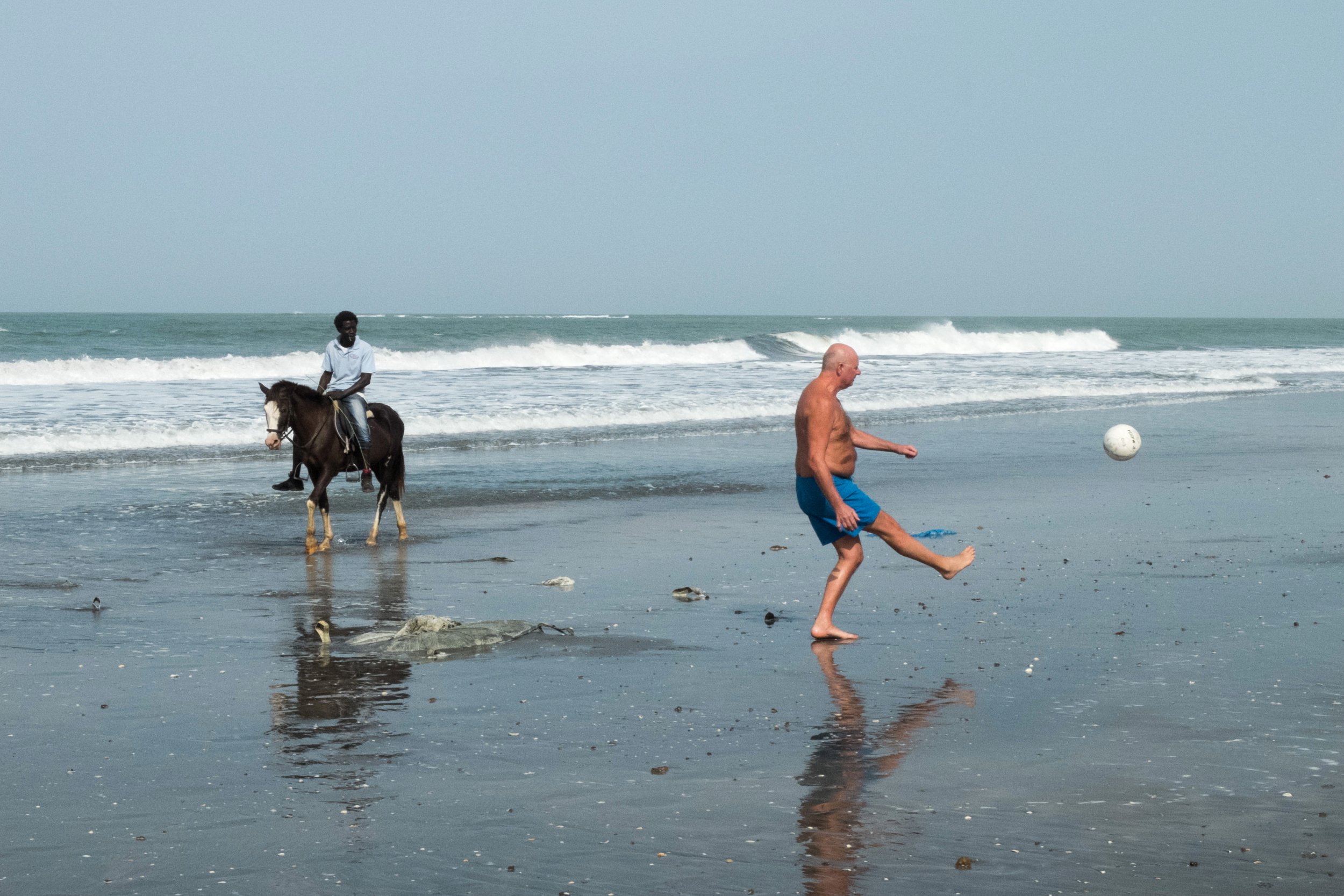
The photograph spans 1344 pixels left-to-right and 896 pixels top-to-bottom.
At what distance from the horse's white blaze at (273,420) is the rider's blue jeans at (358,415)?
0.79m

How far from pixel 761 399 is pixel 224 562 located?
830 inches

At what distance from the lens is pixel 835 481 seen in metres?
8.50

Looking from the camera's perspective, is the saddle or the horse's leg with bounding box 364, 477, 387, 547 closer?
the horse's leg with bounding box 364, 477, 387, 547

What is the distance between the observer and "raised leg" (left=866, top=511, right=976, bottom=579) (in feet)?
28.3

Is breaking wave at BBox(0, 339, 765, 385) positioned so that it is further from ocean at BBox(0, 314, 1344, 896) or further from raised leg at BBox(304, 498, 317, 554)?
raised leg at BBox(304, 498, 317, 554)

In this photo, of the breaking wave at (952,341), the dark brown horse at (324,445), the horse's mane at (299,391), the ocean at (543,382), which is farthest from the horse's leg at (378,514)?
the breaking wave at (952,341)

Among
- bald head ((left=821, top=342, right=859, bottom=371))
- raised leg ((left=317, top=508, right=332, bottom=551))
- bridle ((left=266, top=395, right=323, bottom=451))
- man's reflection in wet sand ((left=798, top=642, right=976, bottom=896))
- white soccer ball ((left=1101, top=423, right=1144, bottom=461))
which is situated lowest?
raised leg ((left=317, top=508, right=332, bottom=551))

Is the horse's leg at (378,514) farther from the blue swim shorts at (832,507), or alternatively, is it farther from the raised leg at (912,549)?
the raised leg at (912,549)

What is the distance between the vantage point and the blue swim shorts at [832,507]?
335 inches

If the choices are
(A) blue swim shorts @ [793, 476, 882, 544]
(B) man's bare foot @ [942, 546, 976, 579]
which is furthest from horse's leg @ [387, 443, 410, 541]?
(B) man's bare foot @ [942, 546, 976, 579]

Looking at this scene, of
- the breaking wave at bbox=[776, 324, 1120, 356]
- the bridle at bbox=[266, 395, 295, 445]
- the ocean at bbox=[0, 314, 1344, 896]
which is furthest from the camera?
the breaking wave at bbox=[776, 324, 1120, 356]

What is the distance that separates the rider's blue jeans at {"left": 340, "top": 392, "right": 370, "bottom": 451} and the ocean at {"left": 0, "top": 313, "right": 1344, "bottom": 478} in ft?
24.7

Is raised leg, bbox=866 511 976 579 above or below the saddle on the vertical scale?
below

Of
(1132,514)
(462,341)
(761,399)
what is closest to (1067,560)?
(1132,514)
